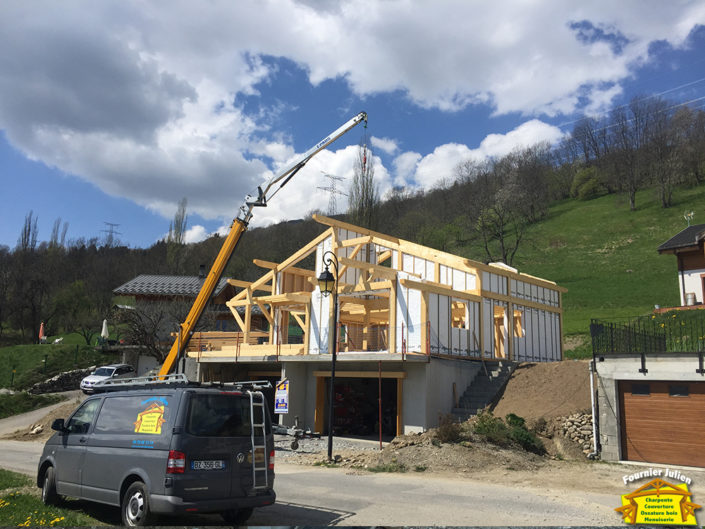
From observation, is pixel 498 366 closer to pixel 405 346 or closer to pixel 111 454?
pixel 405 346

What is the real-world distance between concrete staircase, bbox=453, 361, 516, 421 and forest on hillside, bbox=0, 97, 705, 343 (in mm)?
29279

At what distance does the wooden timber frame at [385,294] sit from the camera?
69.9 feet

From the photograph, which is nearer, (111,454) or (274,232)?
(111,454)

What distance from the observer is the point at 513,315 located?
2467cm

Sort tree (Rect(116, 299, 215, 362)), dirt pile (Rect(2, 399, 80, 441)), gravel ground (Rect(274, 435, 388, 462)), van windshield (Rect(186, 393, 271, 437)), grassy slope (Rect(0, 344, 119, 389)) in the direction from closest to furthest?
van windshield (Rect(186, 393, 271, 437))
gravel ground (Rect(274, 435, 388, 462))
dirt pile (Rect(2, 399, 80, 441))
tree (Rect(116, 299, 215, 362))
grassy slope (Rect(0, 344, 119, 389))

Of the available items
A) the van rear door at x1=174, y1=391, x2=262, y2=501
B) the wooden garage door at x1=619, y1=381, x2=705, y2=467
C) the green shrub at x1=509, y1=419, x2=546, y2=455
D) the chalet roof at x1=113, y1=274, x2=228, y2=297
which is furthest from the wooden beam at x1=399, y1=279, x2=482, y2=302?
the chalet roof at x1=113, y1=274, x2=228, y2=297

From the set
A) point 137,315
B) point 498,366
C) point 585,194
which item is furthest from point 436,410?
point 585,194

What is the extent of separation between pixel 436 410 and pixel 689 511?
44.1 feet

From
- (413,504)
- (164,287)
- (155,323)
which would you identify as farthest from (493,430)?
(164,287)

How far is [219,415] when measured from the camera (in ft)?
24.9

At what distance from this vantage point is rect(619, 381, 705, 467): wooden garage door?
47.0 feet

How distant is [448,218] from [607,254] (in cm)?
2073

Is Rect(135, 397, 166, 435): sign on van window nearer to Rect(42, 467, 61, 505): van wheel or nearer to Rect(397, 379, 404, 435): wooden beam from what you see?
Rect(42, 467, 61, 505): van wheel

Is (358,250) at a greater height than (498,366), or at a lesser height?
greater
